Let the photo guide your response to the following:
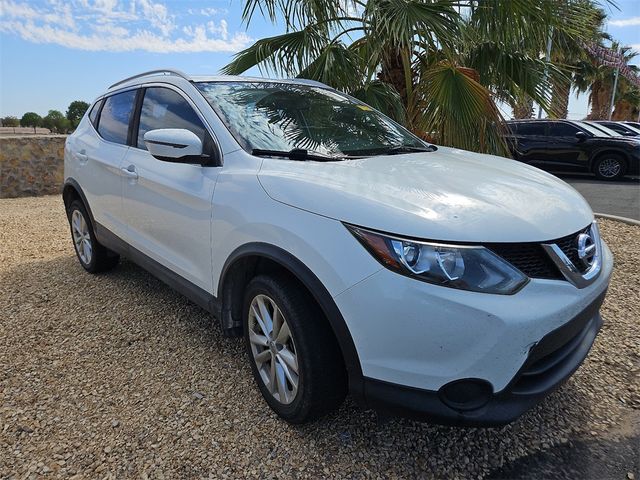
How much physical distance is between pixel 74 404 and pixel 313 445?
1.34 meters

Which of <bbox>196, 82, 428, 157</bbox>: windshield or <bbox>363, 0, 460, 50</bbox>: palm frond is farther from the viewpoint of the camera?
<bbox>363, 0, 460, 50</bbox>: palm frond

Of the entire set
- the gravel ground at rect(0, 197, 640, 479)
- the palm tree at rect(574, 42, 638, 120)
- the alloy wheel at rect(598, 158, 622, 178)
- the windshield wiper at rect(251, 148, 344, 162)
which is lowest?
the gravel ground at rect(0, 197, 640, 479)

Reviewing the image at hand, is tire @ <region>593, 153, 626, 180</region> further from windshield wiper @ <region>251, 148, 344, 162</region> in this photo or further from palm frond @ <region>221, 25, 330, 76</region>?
windshield wiper @ <region>251, 148, 344, 162</region>

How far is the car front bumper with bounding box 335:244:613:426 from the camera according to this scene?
65.0 inches

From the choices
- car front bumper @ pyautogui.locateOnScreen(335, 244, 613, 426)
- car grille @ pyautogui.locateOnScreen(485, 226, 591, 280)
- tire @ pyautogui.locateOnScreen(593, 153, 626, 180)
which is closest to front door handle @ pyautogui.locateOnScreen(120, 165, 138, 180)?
car front bumper @ pyautogui.locateOnScreen(335, 244, 613, 426)

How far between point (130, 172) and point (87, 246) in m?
1.55

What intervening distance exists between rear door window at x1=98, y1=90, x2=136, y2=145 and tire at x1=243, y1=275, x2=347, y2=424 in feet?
6.73

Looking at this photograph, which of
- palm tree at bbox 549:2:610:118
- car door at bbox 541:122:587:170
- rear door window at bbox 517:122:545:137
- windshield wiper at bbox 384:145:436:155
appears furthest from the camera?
rear door window at bbox 517:122:545:137

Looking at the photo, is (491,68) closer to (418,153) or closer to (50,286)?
(418,153)

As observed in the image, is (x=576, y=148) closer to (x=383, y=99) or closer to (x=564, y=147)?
(x=564, y=147)

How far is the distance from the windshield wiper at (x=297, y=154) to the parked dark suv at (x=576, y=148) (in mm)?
9767

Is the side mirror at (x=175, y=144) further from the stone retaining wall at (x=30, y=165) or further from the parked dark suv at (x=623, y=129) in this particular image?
the parked dark suv at (x=623, y=129)

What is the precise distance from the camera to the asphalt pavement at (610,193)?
785 cm

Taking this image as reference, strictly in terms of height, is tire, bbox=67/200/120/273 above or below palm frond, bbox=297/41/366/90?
below
